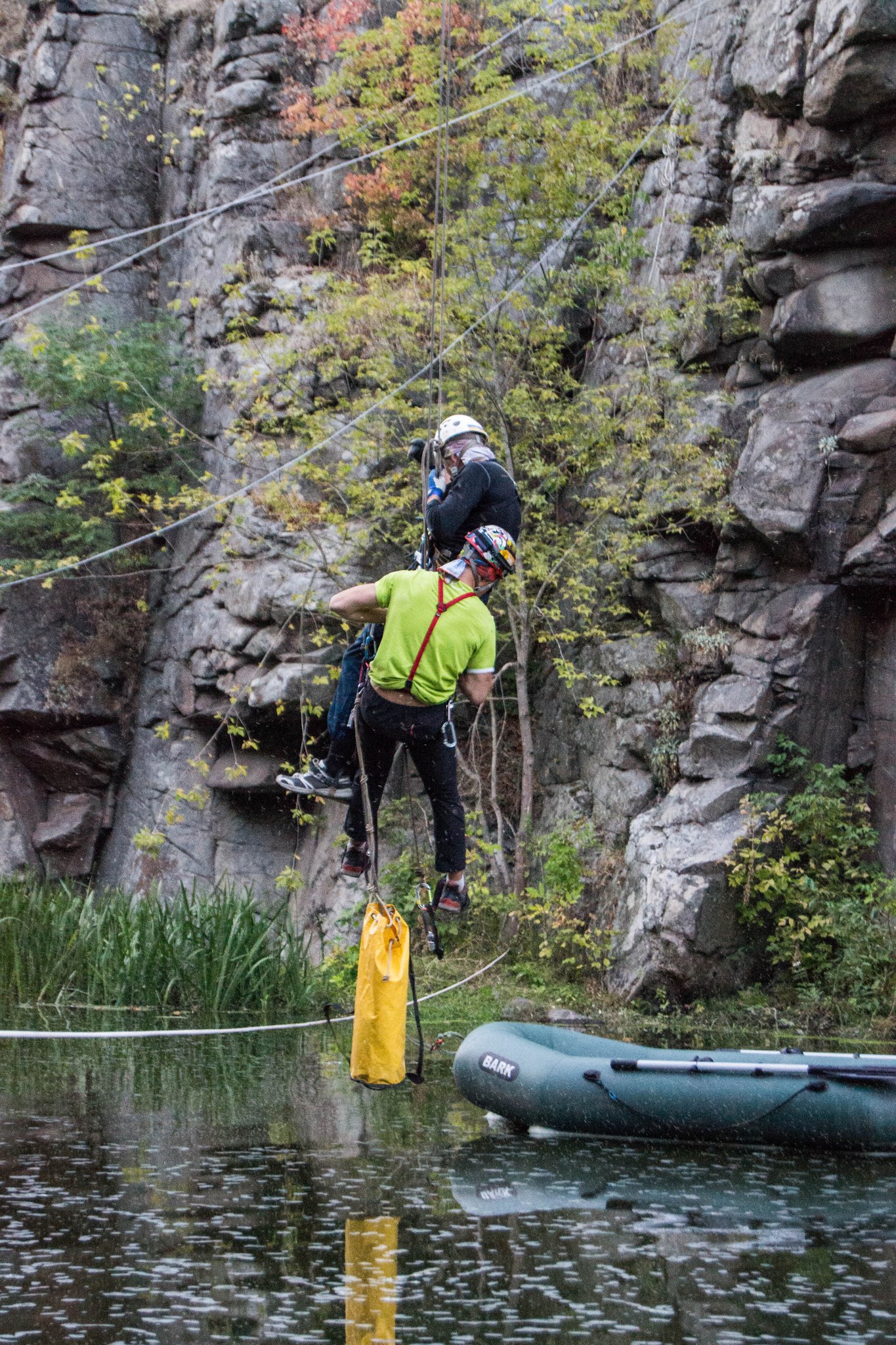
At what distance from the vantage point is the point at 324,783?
6023 mm

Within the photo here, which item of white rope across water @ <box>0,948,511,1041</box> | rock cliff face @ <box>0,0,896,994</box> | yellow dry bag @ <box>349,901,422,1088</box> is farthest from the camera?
rock cliff face @ <box>0,0,896,994</box>

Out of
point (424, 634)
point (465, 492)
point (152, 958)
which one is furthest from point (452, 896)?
point (152, 958)

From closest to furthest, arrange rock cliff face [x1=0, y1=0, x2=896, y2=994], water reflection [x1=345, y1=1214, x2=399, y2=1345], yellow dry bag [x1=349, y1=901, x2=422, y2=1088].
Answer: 1. water reflection [x1=345, y1=1214, x2=399, y2=1345]
2. yellow dry bag [x1=349, y1=901, x2=422, y2=1088]
3. rock cliff face [x1=0, y1=0, x2=896, y2=994]

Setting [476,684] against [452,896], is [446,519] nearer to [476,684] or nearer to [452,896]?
[476,684]

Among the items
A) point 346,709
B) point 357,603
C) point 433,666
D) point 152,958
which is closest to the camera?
point 357,603

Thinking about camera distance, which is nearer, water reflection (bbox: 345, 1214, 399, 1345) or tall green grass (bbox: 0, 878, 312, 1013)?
water reflection (bbox: 345, 1214, 399, 1345)

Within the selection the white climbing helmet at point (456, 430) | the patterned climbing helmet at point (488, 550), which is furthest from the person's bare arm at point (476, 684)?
the white climbing helmet at point (456, 430)

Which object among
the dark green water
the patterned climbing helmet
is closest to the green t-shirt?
the patterned climbing helmet

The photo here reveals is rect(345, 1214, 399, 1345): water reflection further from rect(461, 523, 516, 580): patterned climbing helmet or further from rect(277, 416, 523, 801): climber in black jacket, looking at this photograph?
rect(461, 523, 516, 580): patterned climbing helmet

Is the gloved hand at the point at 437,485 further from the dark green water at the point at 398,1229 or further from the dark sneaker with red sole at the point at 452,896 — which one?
the dark green water at the point at 398,1229

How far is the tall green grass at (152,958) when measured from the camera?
28.2 feet

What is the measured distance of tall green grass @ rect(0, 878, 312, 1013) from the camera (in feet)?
28.2

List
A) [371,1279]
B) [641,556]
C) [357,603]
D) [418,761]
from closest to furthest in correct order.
A: [371,1279]
[357,603]
[418,761]
[641,556]

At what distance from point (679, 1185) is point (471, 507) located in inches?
112
